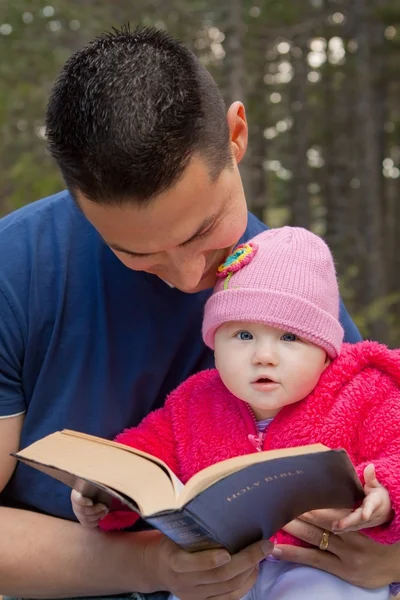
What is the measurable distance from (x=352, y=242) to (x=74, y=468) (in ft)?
31.5

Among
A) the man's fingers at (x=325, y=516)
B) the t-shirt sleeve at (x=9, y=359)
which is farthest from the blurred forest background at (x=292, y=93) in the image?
the man's fingers at (x=325, y=516)

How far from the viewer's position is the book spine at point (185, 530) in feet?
4.32

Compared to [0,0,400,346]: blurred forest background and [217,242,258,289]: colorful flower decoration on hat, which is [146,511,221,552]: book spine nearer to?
[217,242,258,289]: colorful flower decoration on hat

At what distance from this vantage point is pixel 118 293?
2.00 m

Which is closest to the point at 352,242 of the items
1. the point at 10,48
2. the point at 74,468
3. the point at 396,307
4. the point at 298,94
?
the point at 298,94

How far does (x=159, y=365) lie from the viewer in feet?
6.73

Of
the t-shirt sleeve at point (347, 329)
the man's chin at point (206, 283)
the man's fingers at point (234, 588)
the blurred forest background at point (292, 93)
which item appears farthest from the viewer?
the blurred forest background at point (292, 93)

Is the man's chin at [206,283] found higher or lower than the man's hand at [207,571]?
higher

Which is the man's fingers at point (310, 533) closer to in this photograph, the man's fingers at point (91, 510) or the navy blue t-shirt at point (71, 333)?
the man's fingers at point (91, 510)

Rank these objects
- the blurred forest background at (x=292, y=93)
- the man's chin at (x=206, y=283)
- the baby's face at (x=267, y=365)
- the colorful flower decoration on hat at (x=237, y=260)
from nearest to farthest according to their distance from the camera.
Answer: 1. the baby's face at (x=267, y=365)
2. the colorful flower decoration on hat at (x=237, y=260)
3. the man's chin at (x=206, y=283)
4. the blurred forest background at (x=292, y=93)

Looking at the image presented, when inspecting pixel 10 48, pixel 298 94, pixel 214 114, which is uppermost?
pixel 214 114

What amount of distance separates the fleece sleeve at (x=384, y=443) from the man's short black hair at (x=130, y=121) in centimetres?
65

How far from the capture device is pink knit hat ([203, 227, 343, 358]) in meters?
1.74

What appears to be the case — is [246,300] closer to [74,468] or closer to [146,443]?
[146,443]
